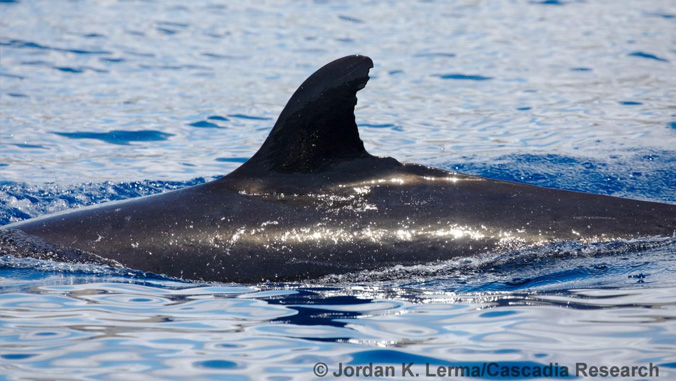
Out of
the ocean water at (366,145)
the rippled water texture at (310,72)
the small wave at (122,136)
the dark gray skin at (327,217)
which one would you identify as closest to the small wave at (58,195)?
the ocean water at (366,145)

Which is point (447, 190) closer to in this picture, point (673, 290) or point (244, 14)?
point (673, 290)

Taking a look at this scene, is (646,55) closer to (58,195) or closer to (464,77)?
(464,77)

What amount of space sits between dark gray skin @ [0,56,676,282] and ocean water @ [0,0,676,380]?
0.54 ft

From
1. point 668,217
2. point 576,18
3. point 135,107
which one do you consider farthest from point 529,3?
point 668,217

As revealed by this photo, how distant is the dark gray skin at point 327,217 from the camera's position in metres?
7.22

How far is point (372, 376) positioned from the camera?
5.32 meters

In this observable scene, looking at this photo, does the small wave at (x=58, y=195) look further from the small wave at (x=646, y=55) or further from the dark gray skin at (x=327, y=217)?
the small wave at (x=646, y=55)

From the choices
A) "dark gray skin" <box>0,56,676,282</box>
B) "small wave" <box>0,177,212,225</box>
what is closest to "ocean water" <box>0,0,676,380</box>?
"small wave" <box>0,177,212,225</box>

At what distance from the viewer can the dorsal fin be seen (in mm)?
7242

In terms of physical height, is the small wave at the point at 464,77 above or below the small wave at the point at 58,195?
above

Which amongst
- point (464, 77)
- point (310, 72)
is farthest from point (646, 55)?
point (310, 72)

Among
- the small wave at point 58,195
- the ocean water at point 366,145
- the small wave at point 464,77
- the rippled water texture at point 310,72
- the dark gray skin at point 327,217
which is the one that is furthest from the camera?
the small wave at point 464,77

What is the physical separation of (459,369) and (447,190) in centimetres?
248

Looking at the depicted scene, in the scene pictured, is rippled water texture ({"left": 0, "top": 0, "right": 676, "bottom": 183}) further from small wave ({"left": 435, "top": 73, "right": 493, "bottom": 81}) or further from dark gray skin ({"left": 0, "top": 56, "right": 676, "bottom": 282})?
dark gray skin ({"left": 0, "top": 56, "right": 676, "bottom": 282})
